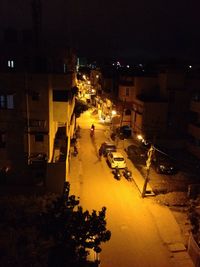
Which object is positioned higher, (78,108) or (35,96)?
(35,96)

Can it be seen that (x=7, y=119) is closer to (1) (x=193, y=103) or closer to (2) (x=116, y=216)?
(2) (x=116, y=216)

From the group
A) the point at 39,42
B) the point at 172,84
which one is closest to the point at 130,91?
the point at 172,84

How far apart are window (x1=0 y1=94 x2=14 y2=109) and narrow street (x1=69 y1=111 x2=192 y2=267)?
8038mm

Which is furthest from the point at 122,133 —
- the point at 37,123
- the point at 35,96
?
the point at 35,96

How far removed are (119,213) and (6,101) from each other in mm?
11471

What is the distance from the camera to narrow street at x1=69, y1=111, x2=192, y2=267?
16.9 meters

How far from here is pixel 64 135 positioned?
31.8m

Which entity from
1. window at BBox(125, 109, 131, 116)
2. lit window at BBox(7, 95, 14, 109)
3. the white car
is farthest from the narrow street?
window at BBox(125, 109, 131, 116)

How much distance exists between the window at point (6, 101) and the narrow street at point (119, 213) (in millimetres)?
8038

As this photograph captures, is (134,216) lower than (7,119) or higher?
lower

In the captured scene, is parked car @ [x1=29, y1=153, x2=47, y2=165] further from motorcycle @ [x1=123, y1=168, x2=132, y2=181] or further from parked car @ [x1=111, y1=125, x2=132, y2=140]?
parked car @ [x1=111, y1=125, x2=132, y2=140]

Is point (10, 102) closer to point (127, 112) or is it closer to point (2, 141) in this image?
point (2, 141)

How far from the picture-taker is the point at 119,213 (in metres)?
21.5

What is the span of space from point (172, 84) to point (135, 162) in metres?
13.6
